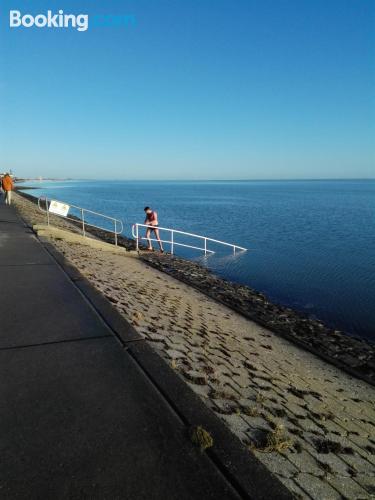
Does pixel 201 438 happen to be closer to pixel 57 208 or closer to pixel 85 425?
pixel 85 425

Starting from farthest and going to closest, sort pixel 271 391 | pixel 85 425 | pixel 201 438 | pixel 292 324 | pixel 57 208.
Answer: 1. pixel 57 208
2. pixel 292 324
3. pixel 271 391
4. pixel 85 425
5. pixel 201 438

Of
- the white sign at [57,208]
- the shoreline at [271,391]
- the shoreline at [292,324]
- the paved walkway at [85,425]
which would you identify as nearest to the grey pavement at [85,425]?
the paved walkway at [85,425]

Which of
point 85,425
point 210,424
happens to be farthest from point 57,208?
point 210,424

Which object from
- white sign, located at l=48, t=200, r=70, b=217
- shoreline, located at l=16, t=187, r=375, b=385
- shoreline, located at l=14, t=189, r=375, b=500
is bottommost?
shoreline, located at l=16, t=187, r=375, b=385

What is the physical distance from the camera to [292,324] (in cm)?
981

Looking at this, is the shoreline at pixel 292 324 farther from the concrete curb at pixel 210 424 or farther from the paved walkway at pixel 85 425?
the paved walkway at pixel 85 425

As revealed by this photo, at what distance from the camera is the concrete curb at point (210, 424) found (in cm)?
242

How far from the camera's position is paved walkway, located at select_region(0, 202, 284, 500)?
239 centimetres

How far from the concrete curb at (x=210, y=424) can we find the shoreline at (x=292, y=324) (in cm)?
456

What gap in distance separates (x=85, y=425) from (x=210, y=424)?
1083 millimetres

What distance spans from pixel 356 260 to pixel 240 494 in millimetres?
20560

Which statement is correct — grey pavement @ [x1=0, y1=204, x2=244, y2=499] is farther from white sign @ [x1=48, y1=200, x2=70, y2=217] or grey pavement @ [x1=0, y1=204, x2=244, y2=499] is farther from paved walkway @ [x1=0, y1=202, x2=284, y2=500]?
white sign @ [x1=48, y1=200, x2=70, y2=217]

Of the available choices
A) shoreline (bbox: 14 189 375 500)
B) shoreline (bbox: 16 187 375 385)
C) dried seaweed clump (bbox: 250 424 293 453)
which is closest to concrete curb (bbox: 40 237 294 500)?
shoreline (bbox: 14 189 375 500)

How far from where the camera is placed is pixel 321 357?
734 cm
